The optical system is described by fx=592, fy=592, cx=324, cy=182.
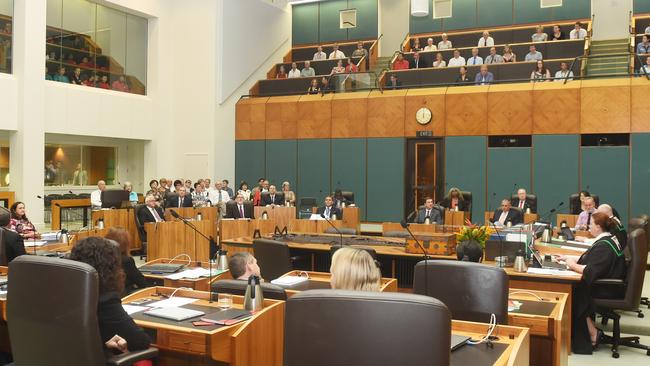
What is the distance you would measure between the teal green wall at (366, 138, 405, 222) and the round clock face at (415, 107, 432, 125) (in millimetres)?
687

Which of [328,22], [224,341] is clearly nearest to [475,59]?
[328,22]

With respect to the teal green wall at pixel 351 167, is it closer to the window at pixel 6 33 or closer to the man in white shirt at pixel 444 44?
the man in white shirt at pixel 444 44

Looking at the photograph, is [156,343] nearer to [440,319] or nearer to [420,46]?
[440,319]

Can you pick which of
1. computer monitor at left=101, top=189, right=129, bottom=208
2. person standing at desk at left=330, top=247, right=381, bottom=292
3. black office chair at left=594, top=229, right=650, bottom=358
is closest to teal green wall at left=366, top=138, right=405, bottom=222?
computer monitor at left=101, top=189, right=129, bottom=208

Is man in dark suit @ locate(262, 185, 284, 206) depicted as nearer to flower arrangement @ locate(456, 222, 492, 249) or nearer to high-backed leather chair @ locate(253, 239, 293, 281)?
high-backed leather chair @ locate(253, 239, 293, 281)

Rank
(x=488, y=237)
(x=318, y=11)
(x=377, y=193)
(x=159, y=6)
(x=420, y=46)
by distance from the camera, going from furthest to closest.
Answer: (x=318, y=11)
(x=420, y=46)
(x=159, y=6)
(x=377, y=193)
(x=488, y=237)

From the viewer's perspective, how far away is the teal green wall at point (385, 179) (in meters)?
15.2

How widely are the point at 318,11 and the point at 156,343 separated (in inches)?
732

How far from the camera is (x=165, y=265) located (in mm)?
5480

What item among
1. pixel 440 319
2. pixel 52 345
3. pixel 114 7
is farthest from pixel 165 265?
pixel 114 7

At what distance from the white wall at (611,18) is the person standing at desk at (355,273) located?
17370 millimetres

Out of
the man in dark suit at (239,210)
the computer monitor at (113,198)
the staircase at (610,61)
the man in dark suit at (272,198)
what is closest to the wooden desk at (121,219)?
the computer monitor at (113,198)

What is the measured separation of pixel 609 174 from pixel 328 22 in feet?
35.8

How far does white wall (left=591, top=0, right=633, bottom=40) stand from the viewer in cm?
1708
